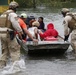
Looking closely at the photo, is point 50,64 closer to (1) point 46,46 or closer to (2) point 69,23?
(1) point 46,46

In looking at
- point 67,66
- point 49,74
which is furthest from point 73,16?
point 49,74

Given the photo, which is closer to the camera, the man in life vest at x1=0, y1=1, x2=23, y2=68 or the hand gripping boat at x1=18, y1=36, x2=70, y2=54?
the man in life vest at x1=0, y1=1, x2=23, y2=68

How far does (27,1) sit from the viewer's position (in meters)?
52.4

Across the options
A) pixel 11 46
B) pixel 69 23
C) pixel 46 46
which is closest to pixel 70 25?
pixel 69 23

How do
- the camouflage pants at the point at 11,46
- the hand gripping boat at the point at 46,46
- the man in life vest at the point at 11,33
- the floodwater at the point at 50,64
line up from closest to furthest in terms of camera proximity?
the man in life vest at the point at 11,33 < the camouflage pants at the point at 11,46 < the floodwater at the point at 50,64 < the hand gripping boat at the point at 46,46

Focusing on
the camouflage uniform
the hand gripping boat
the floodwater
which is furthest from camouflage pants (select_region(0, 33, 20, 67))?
the camouflage uniform

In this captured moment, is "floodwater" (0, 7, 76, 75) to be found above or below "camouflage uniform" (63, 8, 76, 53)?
below

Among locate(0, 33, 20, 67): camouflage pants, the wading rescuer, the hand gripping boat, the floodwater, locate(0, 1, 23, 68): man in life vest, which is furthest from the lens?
the wading rescuer

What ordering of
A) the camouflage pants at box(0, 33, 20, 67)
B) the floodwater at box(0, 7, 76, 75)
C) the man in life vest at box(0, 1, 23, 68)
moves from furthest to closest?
the floodwater at box(0, 7, 76, 75) < the camouflage pants at box(0, 33, 20, 67) < the man in life vest at box(0, 1, 23, 68)

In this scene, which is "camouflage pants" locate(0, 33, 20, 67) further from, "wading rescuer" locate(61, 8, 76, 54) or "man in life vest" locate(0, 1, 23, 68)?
"wading rescuer" locate(61, 8, 76, 54)

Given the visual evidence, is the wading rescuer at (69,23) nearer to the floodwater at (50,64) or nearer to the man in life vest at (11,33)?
the floodwater at (50,64)

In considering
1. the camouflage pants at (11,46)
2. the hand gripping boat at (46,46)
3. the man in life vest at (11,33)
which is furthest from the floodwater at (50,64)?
the man in life vest at (11,33)

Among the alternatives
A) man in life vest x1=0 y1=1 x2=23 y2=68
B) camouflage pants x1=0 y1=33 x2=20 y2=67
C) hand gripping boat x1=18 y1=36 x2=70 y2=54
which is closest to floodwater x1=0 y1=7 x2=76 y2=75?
hand gripping boat x1=18 y1=36 x2=70 y2=54

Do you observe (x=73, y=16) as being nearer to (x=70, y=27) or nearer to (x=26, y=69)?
(x=70, y=27)
